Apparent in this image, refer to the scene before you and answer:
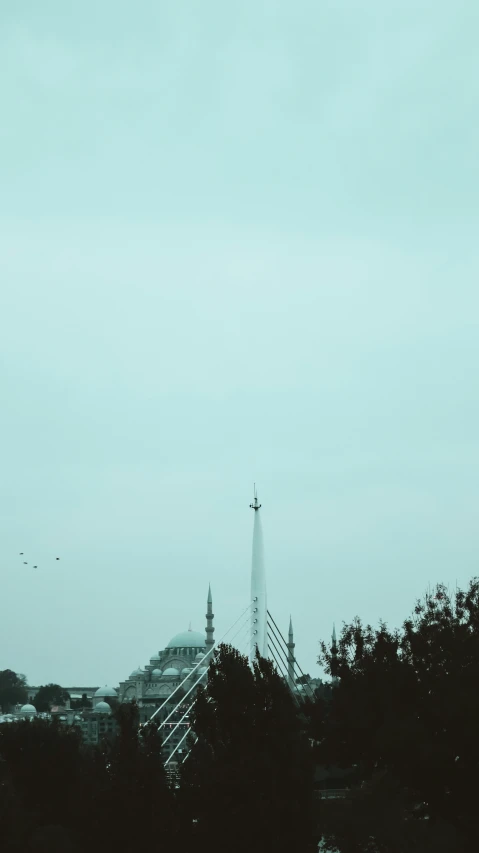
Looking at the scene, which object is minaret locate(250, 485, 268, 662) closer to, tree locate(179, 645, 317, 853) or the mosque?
tree locate(179, 645, 317, 853)

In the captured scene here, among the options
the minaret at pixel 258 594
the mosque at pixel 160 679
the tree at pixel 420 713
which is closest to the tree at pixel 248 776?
the tree at pixel 420 713

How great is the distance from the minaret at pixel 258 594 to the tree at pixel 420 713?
2726 centimetres

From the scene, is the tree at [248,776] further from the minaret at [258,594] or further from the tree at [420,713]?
the minaret at [258,594]

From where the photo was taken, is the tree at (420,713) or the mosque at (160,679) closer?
the tree at (420,713)

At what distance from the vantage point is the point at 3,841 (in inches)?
1378

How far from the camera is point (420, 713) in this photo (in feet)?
123

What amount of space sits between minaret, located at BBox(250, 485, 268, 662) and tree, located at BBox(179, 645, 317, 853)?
118 ft

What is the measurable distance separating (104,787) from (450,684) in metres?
11.8

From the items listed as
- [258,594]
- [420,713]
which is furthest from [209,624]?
[420,713]

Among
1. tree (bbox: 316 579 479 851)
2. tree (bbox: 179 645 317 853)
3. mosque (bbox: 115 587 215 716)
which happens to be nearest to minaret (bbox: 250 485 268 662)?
tree (bbox: 316 579 479 851)

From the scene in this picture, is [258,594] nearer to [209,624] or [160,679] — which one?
[209,624]

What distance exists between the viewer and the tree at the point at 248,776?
30547 mm

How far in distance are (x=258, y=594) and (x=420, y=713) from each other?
3629cm

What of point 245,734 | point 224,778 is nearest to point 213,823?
point 224,778
